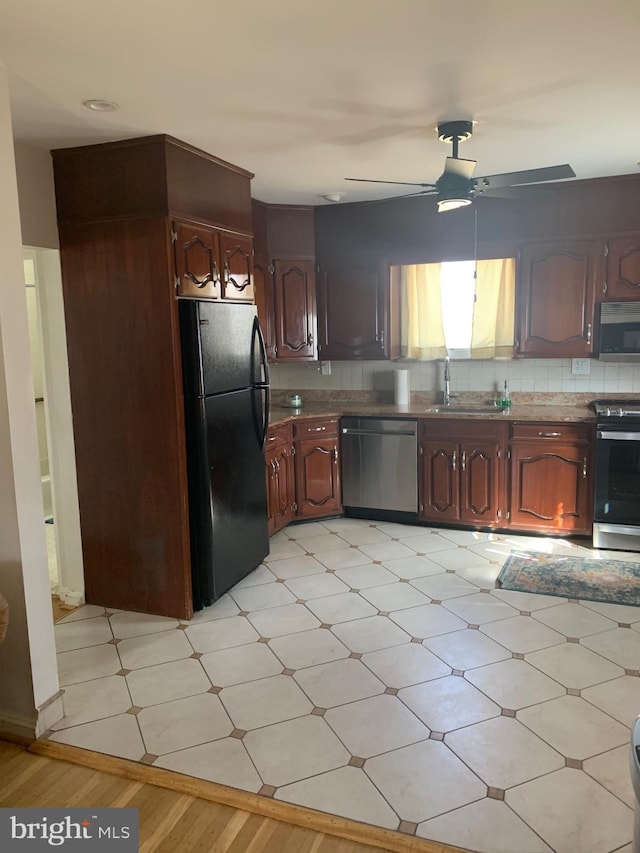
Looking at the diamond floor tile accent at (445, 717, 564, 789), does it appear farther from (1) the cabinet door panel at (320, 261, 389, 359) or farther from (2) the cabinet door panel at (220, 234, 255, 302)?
(1) the cabinet door panel at (320, 261, 389, 359)

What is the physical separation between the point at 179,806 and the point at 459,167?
2.87 meters

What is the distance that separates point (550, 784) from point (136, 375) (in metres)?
2.55

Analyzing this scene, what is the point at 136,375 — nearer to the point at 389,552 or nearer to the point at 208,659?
the point at 208,659

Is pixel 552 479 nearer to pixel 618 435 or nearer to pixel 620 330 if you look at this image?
pixel 618 435

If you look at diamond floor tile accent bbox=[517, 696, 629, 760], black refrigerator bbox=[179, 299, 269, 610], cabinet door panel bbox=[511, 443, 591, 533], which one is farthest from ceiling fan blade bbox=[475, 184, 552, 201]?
diamond floor tile accent bbox=[517, 696, 629, 760]

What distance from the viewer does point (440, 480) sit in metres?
4.69

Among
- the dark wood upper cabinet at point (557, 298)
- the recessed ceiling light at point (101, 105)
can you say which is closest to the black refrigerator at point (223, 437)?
the recessed ceiling light at point (101, 105)

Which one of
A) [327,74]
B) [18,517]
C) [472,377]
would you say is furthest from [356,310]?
[18,517]

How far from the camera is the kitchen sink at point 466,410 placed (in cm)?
466

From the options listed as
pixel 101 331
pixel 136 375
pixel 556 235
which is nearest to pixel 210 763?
pixel 136 375

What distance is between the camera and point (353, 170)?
12.8 feet

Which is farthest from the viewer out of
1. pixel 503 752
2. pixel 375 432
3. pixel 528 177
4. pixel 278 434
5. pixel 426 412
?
pixel 375 432

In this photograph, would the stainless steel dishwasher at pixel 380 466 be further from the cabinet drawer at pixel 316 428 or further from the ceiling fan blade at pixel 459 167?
the ceiling fan blade at pixel 459 167

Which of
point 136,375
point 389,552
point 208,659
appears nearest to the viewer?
point 208,659
